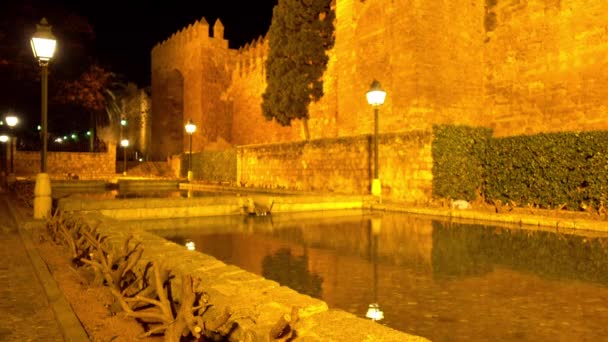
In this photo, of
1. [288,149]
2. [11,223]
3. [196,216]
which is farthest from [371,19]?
[11,223]

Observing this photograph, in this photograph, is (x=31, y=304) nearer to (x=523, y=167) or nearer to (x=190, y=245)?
(x=190, y=245)

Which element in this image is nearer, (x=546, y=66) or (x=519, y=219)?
(x=519, y=219)

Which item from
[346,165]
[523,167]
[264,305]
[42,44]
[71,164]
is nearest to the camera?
[264,305]

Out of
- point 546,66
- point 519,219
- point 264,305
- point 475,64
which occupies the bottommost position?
point 519,219

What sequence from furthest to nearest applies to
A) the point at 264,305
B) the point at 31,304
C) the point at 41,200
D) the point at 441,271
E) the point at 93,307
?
1. the point at 41,200
2. the point at 441,271
3. the point at 31,304
4. the point at 93,307
5. the point at 264,305

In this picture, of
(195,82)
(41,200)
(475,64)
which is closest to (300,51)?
(475,64)

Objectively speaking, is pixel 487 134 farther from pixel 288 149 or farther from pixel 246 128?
pixel 246 128

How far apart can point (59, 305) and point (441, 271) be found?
3.70 meters

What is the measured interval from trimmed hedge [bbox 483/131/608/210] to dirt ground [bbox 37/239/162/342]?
1007 cm

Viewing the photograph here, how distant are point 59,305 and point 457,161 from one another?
1133 centimetres

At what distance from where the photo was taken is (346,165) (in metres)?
16.1

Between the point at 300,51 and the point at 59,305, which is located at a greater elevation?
the point at 300,51

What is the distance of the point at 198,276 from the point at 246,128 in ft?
94.3

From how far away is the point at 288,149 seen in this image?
19.3m
